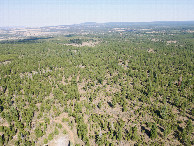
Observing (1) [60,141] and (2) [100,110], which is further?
(2) [100,110]

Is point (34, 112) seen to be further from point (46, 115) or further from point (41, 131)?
point (41, 131)

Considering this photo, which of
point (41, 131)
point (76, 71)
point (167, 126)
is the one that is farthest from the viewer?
point (76, 71)

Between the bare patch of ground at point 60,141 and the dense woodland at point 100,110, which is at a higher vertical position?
the dense woodland at point 100,110

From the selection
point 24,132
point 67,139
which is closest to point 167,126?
point 67,139

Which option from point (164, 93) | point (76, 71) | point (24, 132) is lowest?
point (24, 132)

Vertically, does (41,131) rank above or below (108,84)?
below

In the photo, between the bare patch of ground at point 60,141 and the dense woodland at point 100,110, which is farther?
the dense woodland at point 100,110

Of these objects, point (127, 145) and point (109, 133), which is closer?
point (127, 145)

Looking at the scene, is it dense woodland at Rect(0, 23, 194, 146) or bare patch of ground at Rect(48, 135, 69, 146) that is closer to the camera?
bare patch of ground at Rect(48, 135, 69, 146)

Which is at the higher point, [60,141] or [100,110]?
[100,110]

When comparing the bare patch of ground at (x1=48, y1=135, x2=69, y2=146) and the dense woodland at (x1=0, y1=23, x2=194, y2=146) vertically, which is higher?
the dense woodland at (x1=0, y1=23, x2=194, y2=146)

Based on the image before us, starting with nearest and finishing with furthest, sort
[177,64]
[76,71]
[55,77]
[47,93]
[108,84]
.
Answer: [47,93], [108,84], [55,77], [76,71], [177,64]
